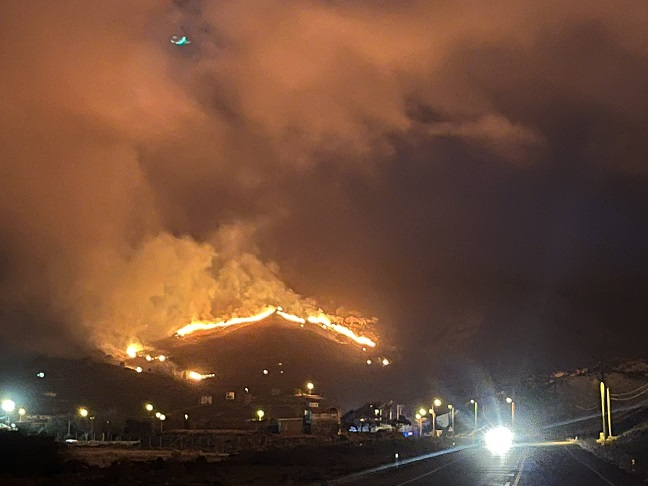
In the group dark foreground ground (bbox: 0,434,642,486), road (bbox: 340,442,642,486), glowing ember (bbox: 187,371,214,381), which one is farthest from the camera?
glowing ember (bbox: 187,371,214,381)

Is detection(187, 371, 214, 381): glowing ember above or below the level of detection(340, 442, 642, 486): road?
above

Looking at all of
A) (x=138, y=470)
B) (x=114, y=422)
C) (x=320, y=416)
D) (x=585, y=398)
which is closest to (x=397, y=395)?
(x=585, y=398)

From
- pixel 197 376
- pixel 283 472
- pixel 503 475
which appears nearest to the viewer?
pixel 503 475

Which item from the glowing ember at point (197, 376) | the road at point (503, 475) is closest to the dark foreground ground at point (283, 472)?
the road at point (503, 475)

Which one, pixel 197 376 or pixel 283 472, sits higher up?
pixel 197 376

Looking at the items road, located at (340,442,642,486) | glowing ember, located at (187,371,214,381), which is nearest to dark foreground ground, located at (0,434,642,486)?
road, located at (340,442,642,486)

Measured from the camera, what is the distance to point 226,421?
335 feet

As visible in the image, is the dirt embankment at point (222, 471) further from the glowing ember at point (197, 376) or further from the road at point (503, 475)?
the glowing ember at point (197, 376)

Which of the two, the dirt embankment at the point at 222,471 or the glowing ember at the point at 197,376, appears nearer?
the dirt embankment at the point at 222,471

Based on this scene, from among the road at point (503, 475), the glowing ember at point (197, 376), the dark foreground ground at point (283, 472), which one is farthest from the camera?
the glowing ember at point (197, 376)

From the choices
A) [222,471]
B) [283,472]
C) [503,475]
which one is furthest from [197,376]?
[503,475]

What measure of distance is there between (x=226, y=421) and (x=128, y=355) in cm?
9396

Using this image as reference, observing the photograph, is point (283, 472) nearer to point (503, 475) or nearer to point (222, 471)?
point (222, 471)

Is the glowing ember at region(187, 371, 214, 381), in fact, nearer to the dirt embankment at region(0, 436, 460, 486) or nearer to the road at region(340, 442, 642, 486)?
the dirt embankment at region(0, 436, 460, 486)
